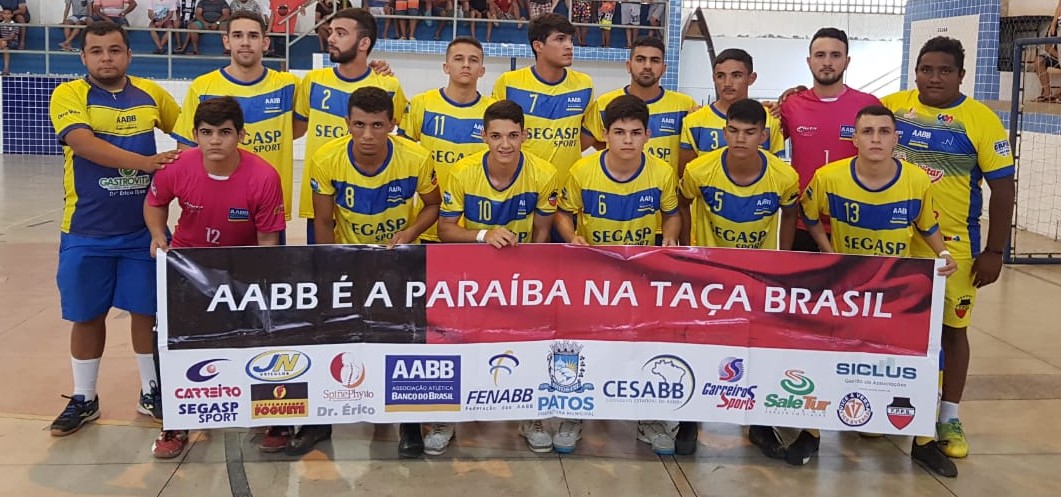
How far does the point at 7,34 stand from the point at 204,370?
62.3 ft

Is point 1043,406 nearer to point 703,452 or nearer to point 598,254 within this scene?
point 703,452

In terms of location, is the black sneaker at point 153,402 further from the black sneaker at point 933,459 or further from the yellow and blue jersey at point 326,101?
the black sneaker at point 933,459

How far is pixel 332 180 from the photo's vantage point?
15.2 ft

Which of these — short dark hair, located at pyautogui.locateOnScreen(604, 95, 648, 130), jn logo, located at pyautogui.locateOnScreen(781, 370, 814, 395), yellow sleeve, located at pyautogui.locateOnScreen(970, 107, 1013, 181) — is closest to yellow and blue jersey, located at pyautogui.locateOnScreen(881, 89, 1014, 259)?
yellow sleeve, located at pyautogui.locateOnScreen(970, 107, 1013, 181)

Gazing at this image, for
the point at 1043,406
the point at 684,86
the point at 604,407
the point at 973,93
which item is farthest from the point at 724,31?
the point at 604,407

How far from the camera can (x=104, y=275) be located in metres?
4.77

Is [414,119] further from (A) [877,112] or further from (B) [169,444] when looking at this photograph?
(A) [877,112]

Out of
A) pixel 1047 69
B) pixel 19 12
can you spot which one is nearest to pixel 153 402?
pixel 1047 69

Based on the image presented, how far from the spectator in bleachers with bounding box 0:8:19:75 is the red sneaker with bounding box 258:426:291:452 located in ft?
61.0

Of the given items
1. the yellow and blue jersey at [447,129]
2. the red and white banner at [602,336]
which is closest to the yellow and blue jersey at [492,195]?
the red and white banner at [602,336]

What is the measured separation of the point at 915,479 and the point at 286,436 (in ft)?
9.69

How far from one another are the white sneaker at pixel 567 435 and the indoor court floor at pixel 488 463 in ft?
0.18

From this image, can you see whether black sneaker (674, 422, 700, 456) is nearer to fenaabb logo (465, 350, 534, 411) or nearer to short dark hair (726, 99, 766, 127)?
fenaabb logo (465, 350, 534, 411)

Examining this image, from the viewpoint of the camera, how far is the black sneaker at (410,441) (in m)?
4.45
